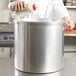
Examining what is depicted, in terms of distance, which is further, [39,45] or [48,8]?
[48,8]

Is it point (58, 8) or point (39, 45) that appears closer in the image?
point (39, 45)

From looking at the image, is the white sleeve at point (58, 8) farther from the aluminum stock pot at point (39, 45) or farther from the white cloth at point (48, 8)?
the aluminum stock pot at point (39, 45)

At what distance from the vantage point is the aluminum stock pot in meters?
0.56

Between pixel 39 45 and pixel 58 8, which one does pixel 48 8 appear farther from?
pixel 39 45

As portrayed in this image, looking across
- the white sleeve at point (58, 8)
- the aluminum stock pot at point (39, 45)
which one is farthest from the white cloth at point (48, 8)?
the aluminum stock pot at point (39, 45)

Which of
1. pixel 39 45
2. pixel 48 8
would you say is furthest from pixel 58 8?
pixel 39 45

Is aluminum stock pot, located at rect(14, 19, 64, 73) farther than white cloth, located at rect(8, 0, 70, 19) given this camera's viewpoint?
No

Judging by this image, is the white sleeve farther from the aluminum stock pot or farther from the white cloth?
the aluminum stock pot

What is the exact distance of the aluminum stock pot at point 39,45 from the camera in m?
0.56

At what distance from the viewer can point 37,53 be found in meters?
0.57

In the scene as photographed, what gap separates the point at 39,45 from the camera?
1.86ft

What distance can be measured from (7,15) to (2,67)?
214 cm

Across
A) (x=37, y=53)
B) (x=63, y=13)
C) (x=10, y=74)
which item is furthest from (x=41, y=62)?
(x=63, y=13)

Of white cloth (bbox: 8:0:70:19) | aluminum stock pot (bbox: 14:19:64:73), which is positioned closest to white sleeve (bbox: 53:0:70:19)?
white cloth (bbox: 8:0:70:19)
